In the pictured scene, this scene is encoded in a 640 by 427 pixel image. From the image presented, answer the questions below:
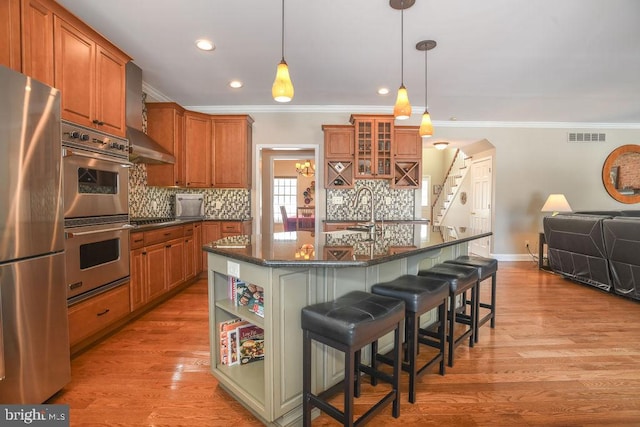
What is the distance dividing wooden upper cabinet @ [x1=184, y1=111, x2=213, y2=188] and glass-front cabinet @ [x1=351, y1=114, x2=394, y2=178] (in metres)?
2.25

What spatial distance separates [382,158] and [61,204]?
408cm

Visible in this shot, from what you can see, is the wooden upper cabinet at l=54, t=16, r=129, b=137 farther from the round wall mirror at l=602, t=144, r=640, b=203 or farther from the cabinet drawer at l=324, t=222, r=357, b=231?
the round wall mirror at l=602, t=144, r=640, b=203

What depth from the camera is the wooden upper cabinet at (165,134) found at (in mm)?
4203

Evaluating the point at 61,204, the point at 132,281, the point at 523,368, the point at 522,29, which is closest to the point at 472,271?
the point at 523,368

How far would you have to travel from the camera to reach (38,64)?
2.04 m

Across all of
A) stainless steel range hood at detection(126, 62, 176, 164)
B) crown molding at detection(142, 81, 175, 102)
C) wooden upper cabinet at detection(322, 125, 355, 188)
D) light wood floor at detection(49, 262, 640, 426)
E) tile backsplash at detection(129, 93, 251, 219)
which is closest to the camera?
light wood floor at detection(49, 262, 640, 426)

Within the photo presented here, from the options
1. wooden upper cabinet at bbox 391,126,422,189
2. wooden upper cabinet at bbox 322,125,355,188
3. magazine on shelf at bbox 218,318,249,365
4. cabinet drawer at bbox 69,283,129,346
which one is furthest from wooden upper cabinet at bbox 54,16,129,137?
wooden upper cabinet at bbox 391,126,422,189

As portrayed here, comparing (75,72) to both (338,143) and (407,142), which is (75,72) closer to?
(338,143)

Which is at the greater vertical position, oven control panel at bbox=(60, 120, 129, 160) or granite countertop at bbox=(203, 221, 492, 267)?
oven control panel at bbox=(60, 120, 129, 160)

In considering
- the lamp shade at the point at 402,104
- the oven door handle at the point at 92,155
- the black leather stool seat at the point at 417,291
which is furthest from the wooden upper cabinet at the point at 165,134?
the black leather stool seat at the point at 417,291

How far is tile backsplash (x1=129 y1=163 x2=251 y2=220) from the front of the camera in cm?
397

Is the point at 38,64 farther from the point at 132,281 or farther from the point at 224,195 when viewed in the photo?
the point at 224,195

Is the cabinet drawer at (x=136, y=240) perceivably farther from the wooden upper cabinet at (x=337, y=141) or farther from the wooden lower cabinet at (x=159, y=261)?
the wooden upper cabinet at (x=337, y=141)

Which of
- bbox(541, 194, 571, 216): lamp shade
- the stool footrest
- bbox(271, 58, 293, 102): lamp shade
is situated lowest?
the stool footrest
